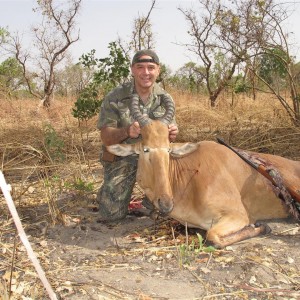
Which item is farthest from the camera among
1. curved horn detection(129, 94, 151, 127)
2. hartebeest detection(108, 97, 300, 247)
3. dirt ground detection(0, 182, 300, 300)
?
curved horn detection(129, 94, 151, 127)

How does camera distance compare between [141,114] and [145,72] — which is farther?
[145,72]

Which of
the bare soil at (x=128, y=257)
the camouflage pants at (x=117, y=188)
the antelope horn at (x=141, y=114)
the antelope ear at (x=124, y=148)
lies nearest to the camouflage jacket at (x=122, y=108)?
the camouflage pants at (x=117, y=188)

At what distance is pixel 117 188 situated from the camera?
17.4ft

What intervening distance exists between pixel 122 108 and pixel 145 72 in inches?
21.5

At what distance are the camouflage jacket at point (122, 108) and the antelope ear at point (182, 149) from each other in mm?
637

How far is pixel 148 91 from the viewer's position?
5.43 meters

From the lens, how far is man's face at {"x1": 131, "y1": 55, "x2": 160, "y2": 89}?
5.21 m

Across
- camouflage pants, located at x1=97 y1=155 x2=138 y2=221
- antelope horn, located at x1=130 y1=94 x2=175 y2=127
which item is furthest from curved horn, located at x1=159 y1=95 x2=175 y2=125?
camouflage pants, located at x1=97 y1=155 x2=138 y2=221

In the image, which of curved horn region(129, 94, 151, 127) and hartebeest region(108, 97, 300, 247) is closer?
hartebeest region(108, 97, 300, 247)

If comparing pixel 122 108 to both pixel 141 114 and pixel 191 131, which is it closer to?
pixel 141 114

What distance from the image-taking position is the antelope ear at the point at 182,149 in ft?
15.1

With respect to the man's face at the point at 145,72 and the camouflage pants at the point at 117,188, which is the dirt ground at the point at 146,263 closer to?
the camouflage pants at the point at 117,188

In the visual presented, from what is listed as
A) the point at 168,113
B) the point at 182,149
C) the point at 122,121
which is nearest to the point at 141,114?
the point at 168,113

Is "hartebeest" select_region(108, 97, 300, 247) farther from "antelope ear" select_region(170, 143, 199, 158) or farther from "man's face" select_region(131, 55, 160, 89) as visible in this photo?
"man's face" select_region(131, 55, 160, 89)
